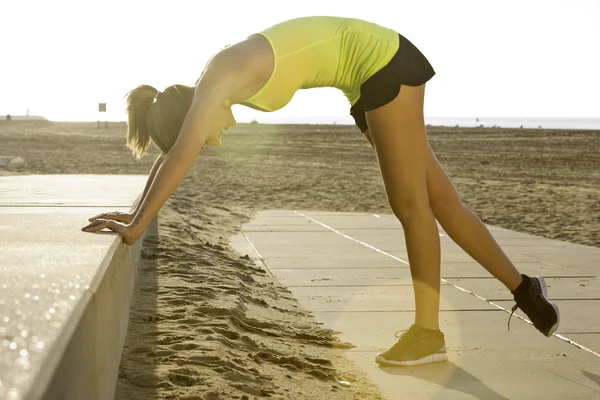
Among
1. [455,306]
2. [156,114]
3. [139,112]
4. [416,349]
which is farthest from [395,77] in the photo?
[455,306]

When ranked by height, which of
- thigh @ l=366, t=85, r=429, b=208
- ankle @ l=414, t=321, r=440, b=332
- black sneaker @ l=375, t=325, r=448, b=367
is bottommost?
black sneaker @ l=375, t=325, r=448, b=367

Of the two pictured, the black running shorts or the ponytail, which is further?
the ponytail

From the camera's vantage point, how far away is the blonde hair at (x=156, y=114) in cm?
325

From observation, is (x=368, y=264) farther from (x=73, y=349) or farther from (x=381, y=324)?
(x=73, y=349)

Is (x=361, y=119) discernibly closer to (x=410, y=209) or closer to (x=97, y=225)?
(x=410, y=209)

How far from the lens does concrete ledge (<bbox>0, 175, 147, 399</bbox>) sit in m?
1.57

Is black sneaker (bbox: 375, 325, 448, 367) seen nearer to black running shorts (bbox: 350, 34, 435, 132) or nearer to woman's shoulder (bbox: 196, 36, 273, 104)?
black running shorts (bbox: 350, 34, 435, 132)

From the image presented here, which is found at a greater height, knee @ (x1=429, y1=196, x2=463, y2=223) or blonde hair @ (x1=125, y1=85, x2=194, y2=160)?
blonde hair @ (x1=125, y1=85, x2=194, y2=160)

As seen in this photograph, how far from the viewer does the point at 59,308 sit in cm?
194

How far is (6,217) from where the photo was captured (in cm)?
422

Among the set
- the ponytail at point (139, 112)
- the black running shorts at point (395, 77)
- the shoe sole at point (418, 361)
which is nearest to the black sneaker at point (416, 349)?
the shoe sole at point (418, 361)

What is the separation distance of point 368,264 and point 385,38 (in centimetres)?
317

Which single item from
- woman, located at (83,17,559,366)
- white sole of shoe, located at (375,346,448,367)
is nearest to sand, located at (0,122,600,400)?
white sole of shoe, located at (375,346,448,367)

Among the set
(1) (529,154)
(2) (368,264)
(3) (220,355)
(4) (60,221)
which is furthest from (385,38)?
(1) (529,154)
